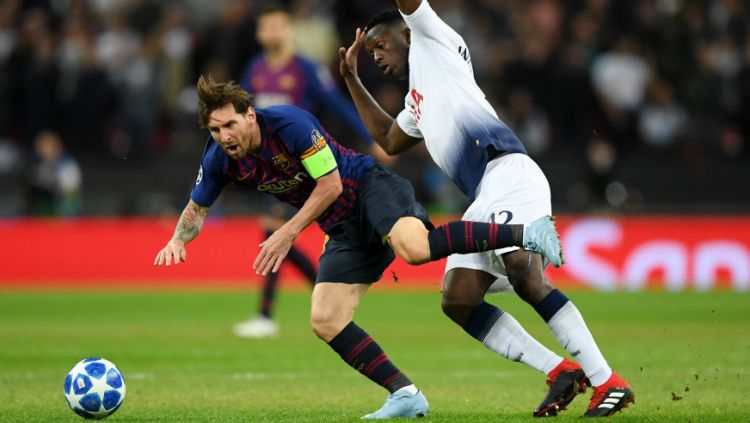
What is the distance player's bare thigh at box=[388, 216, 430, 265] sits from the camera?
6.72m

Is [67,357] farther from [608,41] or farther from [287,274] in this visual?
[608,41]

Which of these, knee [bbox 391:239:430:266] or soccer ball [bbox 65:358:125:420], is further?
soccer ball [bbox 65:358:125:420]

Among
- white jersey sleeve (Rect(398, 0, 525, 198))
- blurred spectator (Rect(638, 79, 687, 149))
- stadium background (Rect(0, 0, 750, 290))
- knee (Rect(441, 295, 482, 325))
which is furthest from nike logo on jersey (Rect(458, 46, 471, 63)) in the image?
blurred spectator (Rect(638, 79, 687, 149))

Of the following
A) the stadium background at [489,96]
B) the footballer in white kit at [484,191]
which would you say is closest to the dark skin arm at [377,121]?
the footballer in white kit at [484,191]

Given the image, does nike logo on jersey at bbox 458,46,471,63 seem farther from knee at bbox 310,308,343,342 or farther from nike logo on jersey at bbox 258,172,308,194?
knee at bbox 310,308,343,342

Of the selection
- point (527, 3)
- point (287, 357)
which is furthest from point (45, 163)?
point (287, 357)

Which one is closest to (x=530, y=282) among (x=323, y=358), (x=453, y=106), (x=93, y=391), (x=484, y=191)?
(x=484, y=191)

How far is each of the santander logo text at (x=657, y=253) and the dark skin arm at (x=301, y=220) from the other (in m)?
10.6

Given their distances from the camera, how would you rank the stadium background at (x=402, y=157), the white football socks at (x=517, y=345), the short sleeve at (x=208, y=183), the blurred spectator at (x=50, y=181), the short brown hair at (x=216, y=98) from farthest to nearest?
the blurred spectator at (x=50, y=181) → the stadium background at (x=402, y=157) → the short sleeve at (x=208, y=183) → the white football socks at (x=517, y=345) → the short brown hair at (x=216, y=98)

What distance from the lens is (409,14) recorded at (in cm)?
700

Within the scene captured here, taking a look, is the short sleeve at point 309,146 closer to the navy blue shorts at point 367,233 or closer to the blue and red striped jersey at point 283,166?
the blue and red striped jersey at point 283,166

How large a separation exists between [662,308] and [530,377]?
5.95 meters

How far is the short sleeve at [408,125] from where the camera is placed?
7.67 m

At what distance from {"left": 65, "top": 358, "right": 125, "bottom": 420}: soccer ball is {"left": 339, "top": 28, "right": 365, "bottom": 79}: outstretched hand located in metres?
2.39
